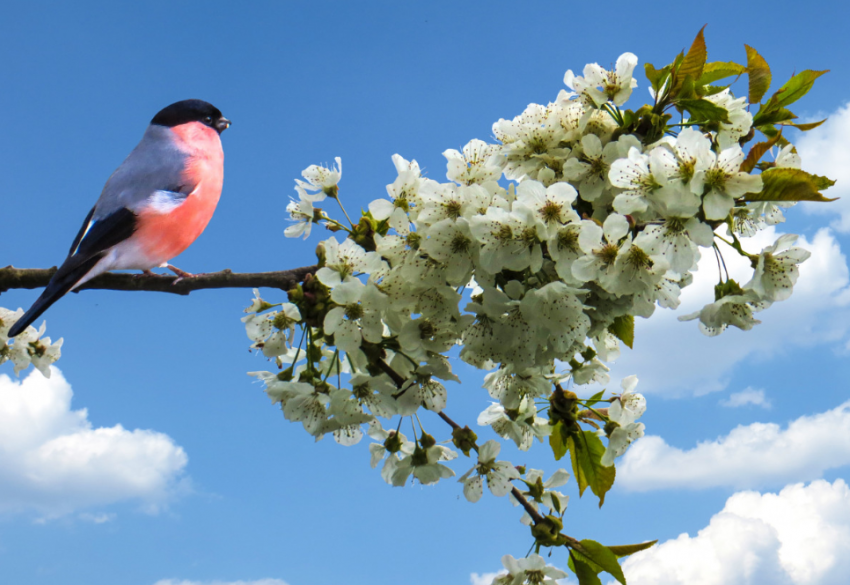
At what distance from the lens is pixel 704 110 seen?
5.90 ft

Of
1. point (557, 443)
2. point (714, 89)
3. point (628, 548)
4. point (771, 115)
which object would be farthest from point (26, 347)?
point (771, 115)

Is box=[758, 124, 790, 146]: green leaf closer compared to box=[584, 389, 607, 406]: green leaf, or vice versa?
box=[758, 124, 790, 146]: green leaf

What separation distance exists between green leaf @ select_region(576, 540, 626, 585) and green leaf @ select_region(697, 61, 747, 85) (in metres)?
1.51

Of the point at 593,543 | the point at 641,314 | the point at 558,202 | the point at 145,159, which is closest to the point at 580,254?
the point at 558,202

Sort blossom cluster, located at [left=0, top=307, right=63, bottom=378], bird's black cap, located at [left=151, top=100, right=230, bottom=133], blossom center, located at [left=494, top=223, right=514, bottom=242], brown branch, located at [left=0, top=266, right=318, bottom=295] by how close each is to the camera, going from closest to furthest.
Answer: blossom center, located at [left=494, top=223, right=514, bottom=242], brown branch, located at [left=0, top=266, right=318, bottom=295], blossom cluster, located at [left=0, top=307, right=63, bottom=378], bird's black cap, located at [left=151, top=100, right=230, bottom=133]

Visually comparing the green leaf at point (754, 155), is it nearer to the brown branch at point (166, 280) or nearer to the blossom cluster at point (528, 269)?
the blossom cluster at point (528, 269)

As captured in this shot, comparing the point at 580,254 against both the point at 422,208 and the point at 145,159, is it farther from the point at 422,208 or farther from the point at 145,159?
the point at 145,159

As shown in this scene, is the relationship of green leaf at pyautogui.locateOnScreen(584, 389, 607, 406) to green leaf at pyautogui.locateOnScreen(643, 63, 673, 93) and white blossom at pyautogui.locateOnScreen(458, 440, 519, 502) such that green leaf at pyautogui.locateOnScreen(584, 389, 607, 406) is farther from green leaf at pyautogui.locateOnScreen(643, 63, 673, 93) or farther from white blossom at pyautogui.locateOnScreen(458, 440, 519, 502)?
green leaf at pyautogui.locateOnScreen(643, 63, 673, 93)

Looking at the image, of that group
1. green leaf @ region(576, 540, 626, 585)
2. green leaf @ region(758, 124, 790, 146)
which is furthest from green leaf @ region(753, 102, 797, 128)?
green leaf @ region(576, 540, 626, 585)

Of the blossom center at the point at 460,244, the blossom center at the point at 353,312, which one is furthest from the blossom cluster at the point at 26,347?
the blossom center at the point at 460,244

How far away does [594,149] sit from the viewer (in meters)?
1.81

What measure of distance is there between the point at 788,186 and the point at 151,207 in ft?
8.40

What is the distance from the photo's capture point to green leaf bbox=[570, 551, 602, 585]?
201 cm

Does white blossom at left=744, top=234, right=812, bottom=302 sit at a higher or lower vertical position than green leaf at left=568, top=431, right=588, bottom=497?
higher
